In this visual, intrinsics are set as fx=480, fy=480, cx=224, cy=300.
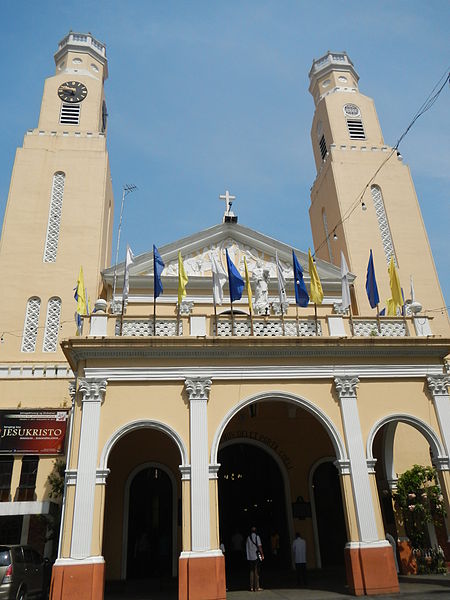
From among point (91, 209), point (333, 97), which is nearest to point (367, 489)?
point (91, 209)

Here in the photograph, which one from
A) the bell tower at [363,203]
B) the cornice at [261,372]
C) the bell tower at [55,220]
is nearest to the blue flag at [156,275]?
the cornice at [261,372]

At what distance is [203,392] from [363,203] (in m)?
13.8

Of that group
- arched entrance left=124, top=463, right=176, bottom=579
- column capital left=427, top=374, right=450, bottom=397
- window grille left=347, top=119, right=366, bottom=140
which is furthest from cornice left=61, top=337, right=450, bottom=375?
window grille left=347, top=119, right=366, bottom=140

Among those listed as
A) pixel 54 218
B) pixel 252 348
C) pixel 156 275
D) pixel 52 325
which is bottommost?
pixel 252 348

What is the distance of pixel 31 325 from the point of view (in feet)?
57.4

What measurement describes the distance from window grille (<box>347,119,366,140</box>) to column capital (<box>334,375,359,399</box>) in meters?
15.8

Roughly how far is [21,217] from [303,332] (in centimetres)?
1295

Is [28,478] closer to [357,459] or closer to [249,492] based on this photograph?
[249,492]

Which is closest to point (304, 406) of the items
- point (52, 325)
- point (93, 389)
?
point (93, 389)

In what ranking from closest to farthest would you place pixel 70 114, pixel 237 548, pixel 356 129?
pixel 237 548
pixel 70 114
pixel 356 129

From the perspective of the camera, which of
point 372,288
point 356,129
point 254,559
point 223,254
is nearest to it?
point 254,559

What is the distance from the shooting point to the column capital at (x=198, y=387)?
36.7ft

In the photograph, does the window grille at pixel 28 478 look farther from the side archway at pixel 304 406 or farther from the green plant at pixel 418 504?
the green plant at pixel 418 504

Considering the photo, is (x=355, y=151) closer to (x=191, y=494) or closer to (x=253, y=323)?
(x=253, y=323)
